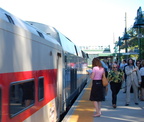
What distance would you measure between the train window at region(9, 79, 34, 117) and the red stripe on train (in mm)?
66

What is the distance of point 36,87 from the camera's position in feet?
15.7

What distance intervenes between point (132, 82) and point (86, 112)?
2.22m

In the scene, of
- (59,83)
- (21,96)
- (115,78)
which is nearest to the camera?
(21,96)

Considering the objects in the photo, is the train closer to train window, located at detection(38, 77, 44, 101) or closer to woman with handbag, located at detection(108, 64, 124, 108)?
train window, located at detection(38, 77, 44, 101)

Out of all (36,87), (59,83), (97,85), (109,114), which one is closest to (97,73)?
(97,85)

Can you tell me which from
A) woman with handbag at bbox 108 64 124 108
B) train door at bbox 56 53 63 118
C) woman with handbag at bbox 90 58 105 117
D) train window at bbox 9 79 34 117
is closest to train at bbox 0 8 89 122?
train window at bbox 9 79 34 117

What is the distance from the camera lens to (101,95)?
Answer: 25.4 ft

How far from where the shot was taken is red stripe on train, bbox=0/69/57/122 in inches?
127

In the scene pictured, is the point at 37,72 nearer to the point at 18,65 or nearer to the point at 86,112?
the point at 18,65

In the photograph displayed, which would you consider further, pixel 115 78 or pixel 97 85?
pixel 115 78

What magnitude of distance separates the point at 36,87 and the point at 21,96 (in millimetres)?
861

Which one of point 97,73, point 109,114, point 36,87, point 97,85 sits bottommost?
point 109,114

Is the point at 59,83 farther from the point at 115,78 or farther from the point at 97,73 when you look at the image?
the point at 115,78

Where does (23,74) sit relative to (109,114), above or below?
above
